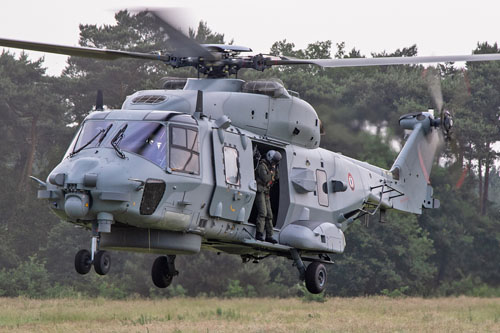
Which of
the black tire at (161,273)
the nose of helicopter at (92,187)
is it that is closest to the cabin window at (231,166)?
the nose of helicopter at (92,187)

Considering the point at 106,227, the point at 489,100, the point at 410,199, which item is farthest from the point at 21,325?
the point at 489,100

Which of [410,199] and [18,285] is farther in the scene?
[18,285]

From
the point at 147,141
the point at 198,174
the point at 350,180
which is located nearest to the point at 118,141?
the point at 147,141

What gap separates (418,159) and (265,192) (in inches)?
Result: 242

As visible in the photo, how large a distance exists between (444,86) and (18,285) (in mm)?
19849

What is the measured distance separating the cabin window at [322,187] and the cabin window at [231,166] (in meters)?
2.41

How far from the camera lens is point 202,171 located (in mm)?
12602

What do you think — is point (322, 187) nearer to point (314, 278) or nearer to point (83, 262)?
point (314, 278)

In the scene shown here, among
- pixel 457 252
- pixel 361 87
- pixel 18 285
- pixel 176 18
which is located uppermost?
pixel 361 87

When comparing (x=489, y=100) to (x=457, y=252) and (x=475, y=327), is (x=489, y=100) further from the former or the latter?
(x=475, y=327)

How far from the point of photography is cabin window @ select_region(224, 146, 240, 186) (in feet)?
43.0

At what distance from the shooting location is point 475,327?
23.3 meters

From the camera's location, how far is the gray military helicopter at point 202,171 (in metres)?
11.7

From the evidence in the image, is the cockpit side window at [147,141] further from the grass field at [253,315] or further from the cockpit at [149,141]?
the grass field at [253,315]
